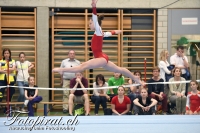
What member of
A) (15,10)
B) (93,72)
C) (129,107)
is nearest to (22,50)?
(15,10)

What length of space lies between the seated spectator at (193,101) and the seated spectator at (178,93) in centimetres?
36

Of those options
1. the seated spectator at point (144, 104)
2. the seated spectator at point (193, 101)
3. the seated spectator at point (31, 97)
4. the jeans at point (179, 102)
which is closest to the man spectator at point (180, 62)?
the jeans at point (179, 102)

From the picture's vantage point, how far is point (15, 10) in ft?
36.3

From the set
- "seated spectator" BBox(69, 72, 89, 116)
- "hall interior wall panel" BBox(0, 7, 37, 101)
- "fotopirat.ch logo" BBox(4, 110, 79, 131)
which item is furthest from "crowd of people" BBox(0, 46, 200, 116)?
"fotopirat.ch logo" BBox(4, 110, 79, 131)

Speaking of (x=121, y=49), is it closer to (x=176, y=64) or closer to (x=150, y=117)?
(x=176, y=64)

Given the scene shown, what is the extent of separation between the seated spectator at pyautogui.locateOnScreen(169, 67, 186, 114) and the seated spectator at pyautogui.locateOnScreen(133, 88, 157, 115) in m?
0.69

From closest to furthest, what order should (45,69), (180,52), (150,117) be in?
1. (150,117)
2. (180,52)
3. (45,69)

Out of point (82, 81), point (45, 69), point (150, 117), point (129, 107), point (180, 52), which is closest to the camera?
point (150, 117)

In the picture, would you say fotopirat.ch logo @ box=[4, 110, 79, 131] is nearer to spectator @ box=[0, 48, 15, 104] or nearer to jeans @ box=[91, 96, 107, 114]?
jeans @ box=[91, 96, 107, 114]

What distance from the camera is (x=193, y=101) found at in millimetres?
8367

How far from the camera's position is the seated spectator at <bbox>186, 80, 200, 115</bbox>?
8.38m

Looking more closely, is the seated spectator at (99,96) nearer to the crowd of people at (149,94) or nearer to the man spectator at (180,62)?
the crowd of people at (149,94)

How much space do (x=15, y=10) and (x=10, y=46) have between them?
37.2 inches

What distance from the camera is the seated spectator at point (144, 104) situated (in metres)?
8.25
